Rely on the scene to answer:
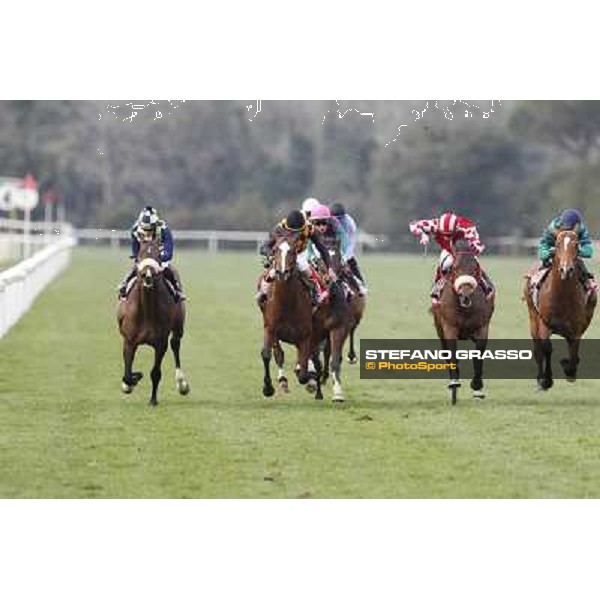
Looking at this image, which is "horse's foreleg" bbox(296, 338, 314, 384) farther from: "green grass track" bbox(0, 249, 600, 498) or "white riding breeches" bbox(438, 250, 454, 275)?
"white riding breeches" bbox(438, 250, 454, 275)

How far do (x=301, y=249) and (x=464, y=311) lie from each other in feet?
6.13

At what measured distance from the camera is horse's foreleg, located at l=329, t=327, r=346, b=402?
59.1 ft

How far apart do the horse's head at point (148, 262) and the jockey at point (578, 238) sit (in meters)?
3.91

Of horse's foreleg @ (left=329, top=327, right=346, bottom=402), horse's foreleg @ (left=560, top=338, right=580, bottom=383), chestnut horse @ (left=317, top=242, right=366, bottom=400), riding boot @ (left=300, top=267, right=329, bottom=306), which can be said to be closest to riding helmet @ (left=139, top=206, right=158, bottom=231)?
riding boot @ (left=300, top=267, right=329, bottom=306)

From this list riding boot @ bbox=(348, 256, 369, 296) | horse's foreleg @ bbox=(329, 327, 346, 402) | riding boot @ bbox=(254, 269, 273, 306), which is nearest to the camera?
riding boot @ bbox=(254, 269, 273, 306)

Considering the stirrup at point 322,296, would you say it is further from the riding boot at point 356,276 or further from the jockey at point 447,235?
the riding boot at point 356,276

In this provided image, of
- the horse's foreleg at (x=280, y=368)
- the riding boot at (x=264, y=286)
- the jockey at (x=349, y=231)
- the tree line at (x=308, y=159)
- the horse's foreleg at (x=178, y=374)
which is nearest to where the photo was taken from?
the riding boot at (x=264, y=286)

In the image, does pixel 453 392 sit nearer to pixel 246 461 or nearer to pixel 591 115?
pixel 246 461

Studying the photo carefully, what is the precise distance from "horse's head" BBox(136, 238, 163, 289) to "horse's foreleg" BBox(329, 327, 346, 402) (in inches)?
79.0

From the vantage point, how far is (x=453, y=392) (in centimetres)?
1786

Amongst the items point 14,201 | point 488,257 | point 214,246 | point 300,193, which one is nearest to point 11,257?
point 14,201

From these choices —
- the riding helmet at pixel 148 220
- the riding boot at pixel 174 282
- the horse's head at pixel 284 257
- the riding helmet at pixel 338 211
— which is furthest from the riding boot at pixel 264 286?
the riding helmet at pixel 338 211

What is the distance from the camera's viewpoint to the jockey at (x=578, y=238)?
710 inches

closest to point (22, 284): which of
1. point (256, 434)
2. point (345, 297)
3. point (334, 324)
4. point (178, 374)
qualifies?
point (178, 374)
